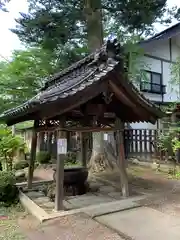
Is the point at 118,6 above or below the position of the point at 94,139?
above

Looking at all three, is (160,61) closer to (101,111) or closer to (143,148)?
(143,148)

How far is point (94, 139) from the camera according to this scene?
10.5 meters

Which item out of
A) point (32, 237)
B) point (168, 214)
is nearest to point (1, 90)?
point (32, 237)

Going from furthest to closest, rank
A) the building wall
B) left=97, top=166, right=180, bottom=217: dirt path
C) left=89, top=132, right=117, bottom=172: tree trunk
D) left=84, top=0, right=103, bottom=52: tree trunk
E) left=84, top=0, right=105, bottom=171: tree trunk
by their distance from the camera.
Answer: the building wall, left=84, top=0, right=103, bottom=52: tree trunk, left=84, top=0, right=105, bottom=171: tree trunk, left=89, top=132, right=117, bottom=172: tree trunk, left=97, top=166, right=180, bottom=217: dirt path

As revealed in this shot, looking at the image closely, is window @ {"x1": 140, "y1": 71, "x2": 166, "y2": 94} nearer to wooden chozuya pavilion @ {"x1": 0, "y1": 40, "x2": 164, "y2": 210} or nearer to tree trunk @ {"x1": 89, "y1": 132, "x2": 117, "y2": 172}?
tree trunk @ {"x1": 89, "y1": 132, "x2": 117, "y2": 172}

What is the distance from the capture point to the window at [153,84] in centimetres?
1691

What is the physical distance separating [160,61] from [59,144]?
15144 mm

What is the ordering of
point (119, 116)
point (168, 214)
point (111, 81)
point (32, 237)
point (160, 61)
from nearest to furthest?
point (32, 237), point (168, 214), point (111, 81), point (119, 116), point (160, 61)

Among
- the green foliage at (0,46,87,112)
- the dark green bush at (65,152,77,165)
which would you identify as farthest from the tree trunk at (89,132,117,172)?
the green foliage at (0,46,87,112)

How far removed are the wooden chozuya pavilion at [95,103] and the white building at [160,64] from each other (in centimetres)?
1040

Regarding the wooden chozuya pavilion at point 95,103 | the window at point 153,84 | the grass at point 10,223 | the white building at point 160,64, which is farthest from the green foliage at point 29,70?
the window at point 153,84

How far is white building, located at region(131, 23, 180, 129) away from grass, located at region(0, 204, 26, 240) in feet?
38.4

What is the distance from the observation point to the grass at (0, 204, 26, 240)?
4.27m

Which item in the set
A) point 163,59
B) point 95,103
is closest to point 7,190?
point 95,103
